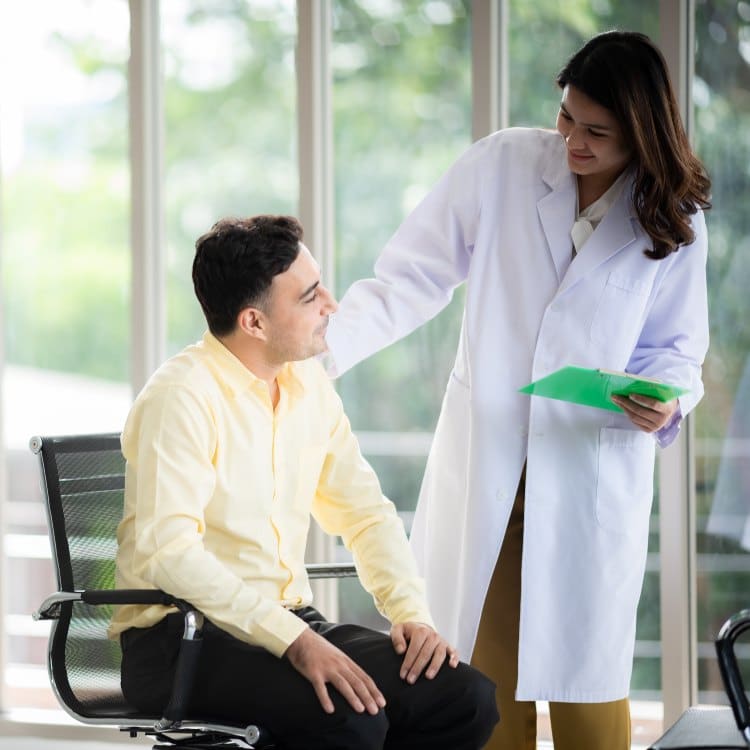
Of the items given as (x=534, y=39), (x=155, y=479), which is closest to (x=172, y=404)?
(x=155, y=479)

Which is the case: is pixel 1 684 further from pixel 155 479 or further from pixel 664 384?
pixel 664 384

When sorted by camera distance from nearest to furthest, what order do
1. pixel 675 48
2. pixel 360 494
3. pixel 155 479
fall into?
pixel 155 479 → pixel 360 494 → pixel 675 48

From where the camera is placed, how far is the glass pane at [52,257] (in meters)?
3.22

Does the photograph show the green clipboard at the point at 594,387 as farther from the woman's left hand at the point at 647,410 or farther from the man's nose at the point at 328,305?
the man's nose at the point at 328,305

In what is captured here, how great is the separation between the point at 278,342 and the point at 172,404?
0.69ft

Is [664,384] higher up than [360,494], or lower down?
higher up

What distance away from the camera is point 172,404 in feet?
5.86

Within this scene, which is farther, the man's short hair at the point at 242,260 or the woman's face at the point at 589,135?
the woman's face at the point at 589,135

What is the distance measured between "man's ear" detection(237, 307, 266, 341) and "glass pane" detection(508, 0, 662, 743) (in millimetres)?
1313

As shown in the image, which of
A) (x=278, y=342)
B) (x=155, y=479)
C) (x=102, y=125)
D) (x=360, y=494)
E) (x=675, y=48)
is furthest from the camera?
(x=102, y=125)

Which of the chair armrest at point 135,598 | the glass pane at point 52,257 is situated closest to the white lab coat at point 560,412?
the chair armrest at point 135,598

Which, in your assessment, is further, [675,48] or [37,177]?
[37,177]

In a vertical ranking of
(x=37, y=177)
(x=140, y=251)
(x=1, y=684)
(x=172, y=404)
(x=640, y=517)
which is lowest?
(x=1, y=684)

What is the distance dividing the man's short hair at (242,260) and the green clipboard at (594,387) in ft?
1.50
